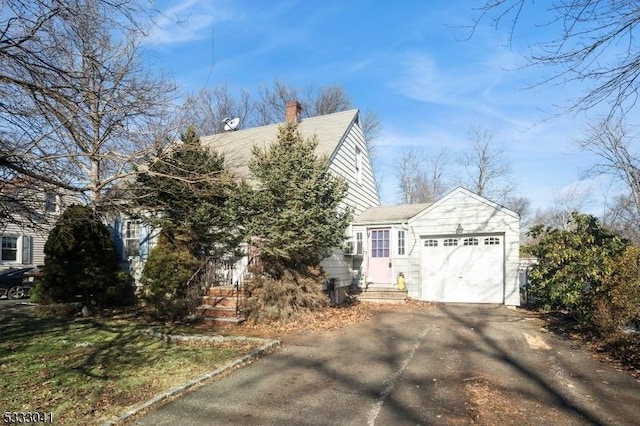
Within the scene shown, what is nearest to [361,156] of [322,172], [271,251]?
[322,172]

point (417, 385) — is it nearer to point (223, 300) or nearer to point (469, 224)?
point (223, 300)

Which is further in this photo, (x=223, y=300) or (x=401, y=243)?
(x=401, y=243)

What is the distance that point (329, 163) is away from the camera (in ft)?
46.5

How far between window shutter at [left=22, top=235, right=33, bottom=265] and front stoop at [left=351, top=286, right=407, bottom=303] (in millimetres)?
19601

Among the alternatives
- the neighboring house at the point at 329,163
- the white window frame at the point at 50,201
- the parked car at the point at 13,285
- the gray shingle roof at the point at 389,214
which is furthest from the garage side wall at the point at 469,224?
the parked car at the point at 13,285

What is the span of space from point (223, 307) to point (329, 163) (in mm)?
5786

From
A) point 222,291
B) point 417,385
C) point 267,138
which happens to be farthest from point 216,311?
point 267,138

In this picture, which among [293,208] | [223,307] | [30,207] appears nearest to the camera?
[30,207]

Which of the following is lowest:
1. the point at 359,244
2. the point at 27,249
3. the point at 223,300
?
the point at 223,300

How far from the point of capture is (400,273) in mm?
15320

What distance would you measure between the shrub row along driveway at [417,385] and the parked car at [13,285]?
1459 cm

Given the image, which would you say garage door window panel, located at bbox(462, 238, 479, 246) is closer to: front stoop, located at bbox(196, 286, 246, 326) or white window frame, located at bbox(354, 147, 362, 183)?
white window frame, located at bbox(354, 147, 362, 183)

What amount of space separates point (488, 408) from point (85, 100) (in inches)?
251

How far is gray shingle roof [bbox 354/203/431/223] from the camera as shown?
15.8 meters
